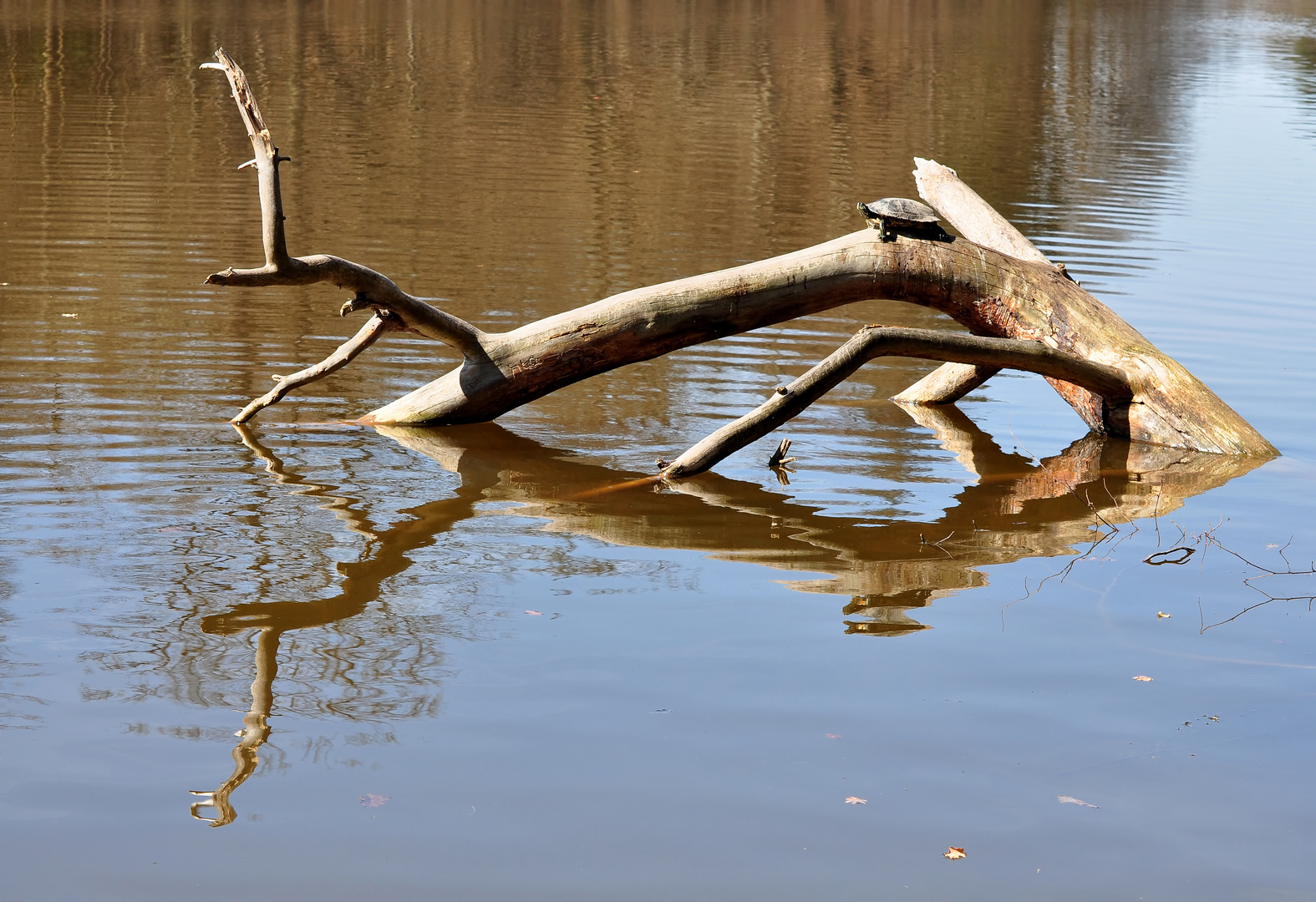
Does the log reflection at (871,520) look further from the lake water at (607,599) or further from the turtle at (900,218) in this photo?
the turtle at (900,218)

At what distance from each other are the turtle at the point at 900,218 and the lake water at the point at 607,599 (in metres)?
1.51

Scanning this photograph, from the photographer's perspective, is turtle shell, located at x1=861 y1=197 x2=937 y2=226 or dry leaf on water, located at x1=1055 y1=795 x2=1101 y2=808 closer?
dry leaf on water, located at x1=1055 y1=795 x2=1101 y2=808

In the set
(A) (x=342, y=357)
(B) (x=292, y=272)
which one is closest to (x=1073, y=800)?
(B) (x=292, y=272)

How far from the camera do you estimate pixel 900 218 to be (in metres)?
8.68

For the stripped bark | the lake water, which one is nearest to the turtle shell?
the stripped bark

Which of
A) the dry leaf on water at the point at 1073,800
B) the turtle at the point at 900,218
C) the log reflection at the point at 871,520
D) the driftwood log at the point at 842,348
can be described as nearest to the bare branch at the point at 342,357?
the driftwood log at the point at 842,348

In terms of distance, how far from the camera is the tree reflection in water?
5621 mm

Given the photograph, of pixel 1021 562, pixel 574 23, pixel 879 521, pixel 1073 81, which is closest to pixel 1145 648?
pixel 1021 562

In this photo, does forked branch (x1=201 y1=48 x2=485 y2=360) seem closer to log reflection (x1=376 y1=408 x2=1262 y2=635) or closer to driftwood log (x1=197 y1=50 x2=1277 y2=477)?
driftwood log (x1=197 y1=50 x2=1277 y2=477)

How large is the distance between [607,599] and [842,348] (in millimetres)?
2572

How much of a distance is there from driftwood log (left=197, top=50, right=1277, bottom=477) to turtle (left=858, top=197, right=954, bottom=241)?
0.07 meters

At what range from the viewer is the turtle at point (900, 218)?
8688 millimetres

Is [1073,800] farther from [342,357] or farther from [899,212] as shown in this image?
[342,357]

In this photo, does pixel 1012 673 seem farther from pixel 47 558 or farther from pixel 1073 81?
pixel 1073 81
